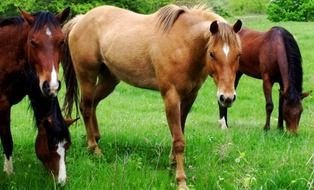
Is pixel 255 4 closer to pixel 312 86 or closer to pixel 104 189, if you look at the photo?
pixel 312 86

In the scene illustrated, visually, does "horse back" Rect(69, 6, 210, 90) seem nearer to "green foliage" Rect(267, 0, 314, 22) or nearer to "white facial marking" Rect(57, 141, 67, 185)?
"white facial marking" Rect(57, 141, 67, 185)

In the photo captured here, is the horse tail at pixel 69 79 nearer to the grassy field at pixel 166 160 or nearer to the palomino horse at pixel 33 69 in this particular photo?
the grassy field at pixel 166 160

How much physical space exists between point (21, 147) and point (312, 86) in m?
11.7

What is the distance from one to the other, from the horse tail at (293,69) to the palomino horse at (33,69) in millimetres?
4174

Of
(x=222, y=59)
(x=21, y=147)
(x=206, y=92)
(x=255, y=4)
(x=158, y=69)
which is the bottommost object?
(x=255, y=4)

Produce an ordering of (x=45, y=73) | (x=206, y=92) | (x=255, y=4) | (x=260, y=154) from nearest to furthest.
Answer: (x=45, y=73)
(x=260, y=154)
(x=206, y=92)
(x=255, y=4)

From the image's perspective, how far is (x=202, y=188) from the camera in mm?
5152

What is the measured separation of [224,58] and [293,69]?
3924 mm

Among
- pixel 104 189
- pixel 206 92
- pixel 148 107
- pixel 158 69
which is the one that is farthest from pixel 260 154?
pixel 206 92

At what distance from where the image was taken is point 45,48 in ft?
15.2

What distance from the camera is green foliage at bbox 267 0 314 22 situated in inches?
1689

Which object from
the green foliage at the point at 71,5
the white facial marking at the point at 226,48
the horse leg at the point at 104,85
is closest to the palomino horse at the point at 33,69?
the white facial marking at the point at 226,48

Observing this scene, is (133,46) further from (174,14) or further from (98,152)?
(98,152)

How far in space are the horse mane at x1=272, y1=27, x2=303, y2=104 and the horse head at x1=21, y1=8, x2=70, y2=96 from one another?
14.6 feet
